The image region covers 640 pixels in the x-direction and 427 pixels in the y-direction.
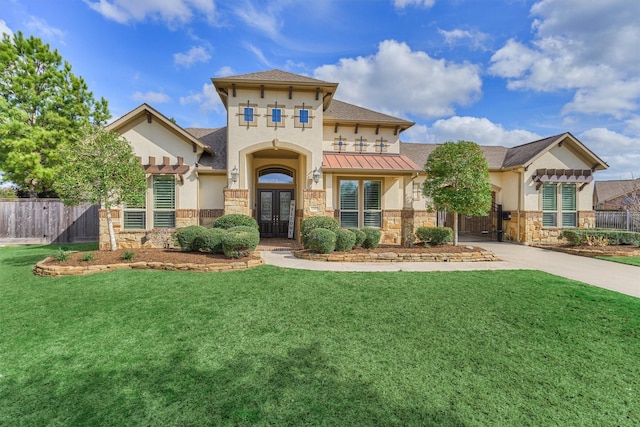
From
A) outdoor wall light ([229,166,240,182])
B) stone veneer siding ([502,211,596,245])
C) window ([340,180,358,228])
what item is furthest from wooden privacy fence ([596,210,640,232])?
outdoor wall light ([229,166,240,182])

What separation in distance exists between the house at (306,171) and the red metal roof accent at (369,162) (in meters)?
0.05

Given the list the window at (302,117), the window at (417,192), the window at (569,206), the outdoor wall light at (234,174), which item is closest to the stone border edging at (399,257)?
the outdoor wall light at (234,174)

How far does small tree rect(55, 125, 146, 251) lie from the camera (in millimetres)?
8383

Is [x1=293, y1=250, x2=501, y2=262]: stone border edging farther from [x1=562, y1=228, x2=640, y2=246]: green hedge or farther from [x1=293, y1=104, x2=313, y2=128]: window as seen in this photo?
[x1=293, y1=104, x2=313, y2=128]: window

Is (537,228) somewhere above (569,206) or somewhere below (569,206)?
below

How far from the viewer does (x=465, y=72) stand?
1546 centimetres

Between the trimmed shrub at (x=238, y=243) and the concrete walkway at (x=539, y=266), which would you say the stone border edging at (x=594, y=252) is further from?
the trimmed shrub at (x=238, y=243)

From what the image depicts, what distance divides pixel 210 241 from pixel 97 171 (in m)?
3.82

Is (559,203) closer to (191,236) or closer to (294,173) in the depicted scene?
(294,173)

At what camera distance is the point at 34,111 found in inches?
629

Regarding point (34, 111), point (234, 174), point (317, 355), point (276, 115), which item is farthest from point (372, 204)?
point (34, 111)

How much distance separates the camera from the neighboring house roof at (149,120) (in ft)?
35.6

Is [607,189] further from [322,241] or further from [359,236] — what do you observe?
[322,241]

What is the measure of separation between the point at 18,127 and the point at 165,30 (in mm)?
9862
